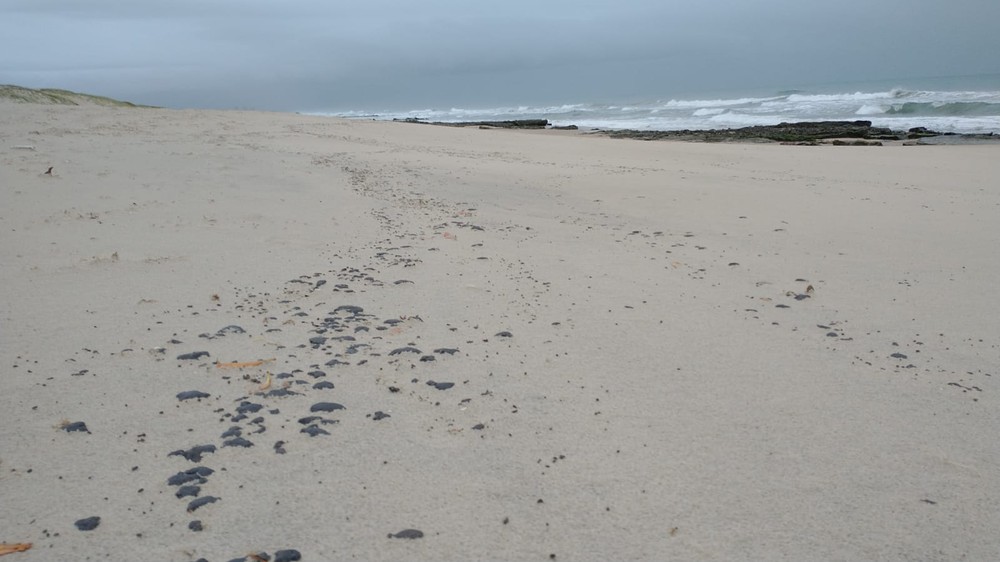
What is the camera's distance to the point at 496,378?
124 inches

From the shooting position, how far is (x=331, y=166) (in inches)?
379

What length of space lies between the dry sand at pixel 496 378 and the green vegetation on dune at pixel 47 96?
49.3 ft

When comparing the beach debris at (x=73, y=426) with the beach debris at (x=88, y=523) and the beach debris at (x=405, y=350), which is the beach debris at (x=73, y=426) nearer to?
the beach debris at (x=88, y=523)

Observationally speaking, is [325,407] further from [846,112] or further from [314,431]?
[846,112]

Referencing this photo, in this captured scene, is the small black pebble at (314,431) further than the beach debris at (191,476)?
Yes

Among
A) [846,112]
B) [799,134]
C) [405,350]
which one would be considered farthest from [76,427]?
[846,112]

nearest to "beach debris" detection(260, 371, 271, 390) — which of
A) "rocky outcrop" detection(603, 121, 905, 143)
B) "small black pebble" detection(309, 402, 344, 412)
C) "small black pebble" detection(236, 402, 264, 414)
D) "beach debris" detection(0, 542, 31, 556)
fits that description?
"small black pebble" detection(236, 402, 264, 414)

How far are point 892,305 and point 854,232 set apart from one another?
2344mm

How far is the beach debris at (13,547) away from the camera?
192 centimetres

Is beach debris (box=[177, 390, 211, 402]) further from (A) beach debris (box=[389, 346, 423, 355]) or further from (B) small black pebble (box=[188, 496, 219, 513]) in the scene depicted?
(A) beach debris (box=[389, 346, 423, 355])

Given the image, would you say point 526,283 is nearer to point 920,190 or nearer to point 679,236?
point 679,236

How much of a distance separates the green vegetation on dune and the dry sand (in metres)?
15.0

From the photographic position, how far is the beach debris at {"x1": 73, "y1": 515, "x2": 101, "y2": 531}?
204 cm

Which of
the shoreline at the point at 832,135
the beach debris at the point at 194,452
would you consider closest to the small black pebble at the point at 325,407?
the beach debris at the point at 194,452
